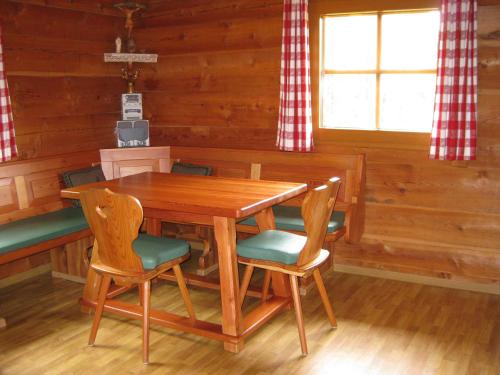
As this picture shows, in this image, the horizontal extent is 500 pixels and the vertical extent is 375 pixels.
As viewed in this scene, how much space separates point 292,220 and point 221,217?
1.03m

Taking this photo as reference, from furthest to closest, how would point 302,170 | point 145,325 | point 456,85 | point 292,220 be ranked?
point 302,170
point 292,220
point 456,85
point 145,325

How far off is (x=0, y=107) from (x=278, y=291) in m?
2.16

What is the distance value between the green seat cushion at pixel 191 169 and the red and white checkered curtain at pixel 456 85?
1696mm

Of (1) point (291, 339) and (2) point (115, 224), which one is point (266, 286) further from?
(2) point (115, 224)

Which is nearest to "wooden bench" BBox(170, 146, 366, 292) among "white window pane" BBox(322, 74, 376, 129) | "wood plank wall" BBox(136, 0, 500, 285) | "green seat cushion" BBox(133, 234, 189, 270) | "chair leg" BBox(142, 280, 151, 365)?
"wood plank wall" BBox(136, 0, 500, 285)

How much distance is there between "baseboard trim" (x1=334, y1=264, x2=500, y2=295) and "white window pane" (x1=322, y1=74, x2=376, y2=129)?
40.8 inches

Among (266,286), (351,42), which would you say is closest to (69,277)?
(266,286)

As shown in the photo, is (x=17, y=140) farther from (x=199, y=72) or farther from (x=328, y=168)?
(x=328, y=168)

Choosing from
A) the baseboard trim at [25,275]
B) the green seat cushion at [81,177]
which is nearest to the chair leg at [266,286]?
the green seat cushion at [81,177]

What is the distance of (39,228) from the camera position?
3.59m

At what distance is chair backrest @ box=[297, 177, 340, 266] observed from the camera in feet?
8.93

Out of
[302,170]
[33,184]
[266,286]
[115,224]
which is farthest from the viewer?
[302,170]

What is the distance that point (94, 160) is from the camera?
4.40 m

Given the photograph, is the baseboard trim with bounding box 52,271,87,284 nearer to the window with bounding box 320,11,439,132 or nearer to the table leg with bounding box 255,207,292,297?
the table leg with bounding box 255,207,292,297
